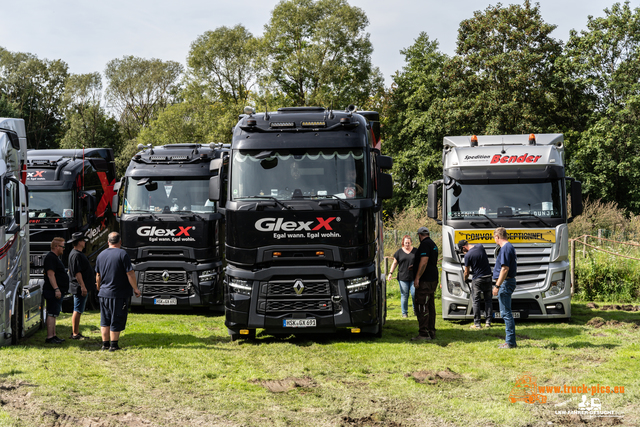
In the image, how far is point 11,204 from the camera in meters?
10.1

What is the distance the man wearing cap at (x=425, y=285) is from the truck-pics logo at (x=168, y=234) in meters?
5.83

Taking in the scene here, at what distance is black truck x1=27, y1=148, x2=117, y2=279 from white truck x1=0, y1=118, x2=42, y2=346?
134 inches

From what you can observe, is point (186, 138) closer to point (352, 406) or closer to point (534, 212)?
point (534, 212)

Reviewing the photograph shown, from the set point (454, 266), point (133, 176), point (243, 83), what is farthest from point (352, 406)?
point (243, 83)

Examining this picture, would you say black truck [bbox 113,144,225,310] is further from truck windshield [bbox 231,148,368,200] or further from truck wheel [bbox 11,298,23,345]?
truck windshield [bbox 231,148,368,200]

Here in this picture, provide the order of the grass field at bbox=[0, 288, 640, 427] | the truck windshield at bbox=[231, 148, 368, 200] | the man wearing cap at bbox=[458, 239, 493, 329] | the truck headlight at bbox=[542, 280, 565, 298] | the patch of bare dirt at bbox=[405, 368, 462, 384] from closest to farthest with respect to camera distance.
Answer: the grass field at bbox=[0, 288, 640, 427] → the patch of bare dirt at bbox=[405, 368, 462, 384] → the truck windshield at bbox=[231, 148, 368, 200] → the man wearing cap at bbox=[458, 239, 493, 329] → the truck headlight at bbox=[542, 280, 565, 298]

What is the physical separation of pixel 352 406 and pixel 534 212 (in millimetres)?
6941

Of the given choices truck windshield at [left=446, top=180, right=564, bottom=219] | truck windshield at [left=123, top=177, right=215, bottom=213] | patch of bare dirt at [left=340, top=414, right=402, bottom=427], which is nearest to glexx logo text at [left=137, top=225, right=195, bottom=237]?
truck windshield at [left=123, top=177, right=215, bottom=213]

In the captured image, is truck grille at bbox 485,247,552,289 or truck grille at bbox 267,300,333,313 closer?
truck grille at bbox 267,300,333,313

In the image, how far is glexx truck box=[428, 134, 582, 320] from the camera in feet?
39.9

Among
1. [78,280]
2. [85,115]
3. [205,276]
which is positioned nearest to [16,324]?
[78,280]

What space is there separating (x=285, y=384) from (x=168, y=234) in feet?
24.4

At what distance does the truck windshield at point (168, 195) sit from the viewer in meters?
14.6

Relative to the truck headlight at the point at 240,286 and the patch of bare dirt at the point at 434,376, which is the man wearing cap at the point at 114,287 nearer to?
the truck headlight at the point at 240,286
